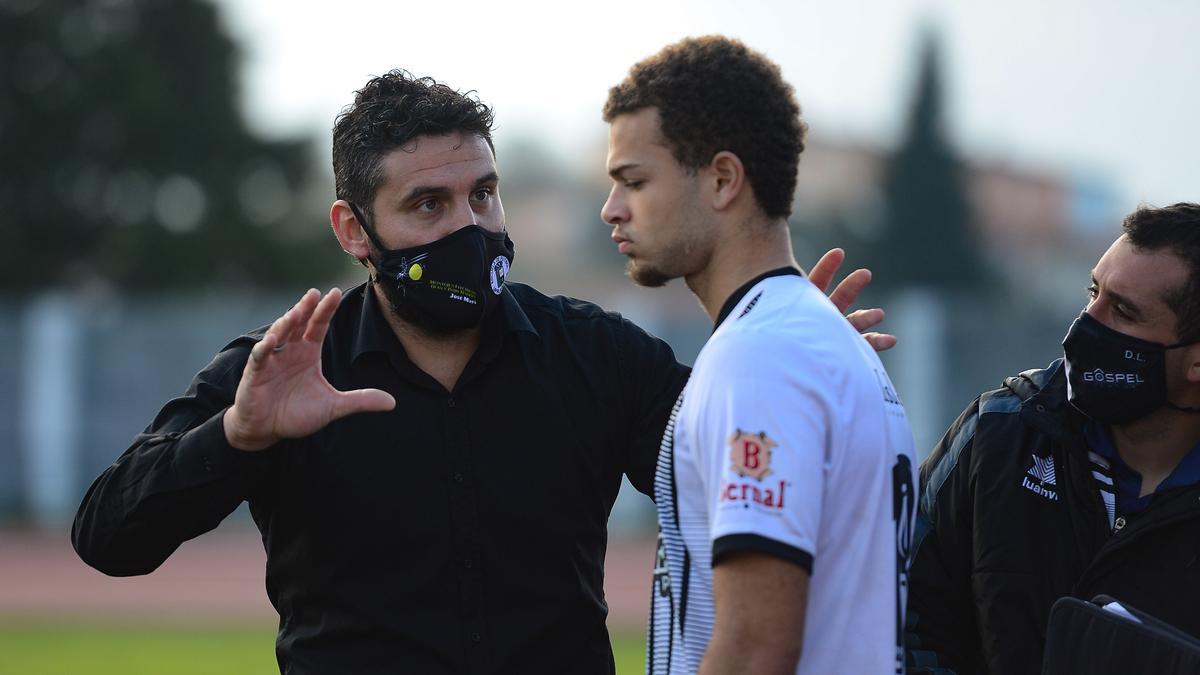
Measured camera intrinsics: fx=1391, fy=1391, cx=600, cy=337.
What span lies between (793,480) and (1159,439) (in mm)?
1636

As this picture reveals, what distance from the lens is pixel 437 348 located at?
12.6 feet

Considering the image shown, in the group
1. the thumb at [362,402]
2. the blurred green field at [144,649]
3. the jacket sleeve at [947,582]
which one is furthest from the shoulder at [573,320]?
the blurred green field at [144,649]

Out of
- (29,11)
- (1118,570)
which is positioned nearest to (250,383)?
(1118,570)

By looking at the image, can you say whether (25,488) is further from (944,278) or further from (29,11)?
(944,278)

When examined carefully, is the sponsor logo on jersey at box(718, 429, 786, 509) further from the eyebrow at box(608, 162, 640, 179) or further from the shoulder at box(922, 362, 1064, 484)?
the shoulder at box(922, 362, 1064, 484)

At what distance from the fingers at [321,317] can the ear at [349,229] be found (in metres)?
0.65

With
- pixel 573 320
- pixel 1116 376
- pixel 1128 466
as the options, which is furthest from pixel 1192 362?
pixel 573 320

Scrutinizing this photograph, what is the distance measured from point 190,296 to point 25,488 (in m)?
12.1

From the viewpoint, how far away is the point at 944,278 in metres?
43.7

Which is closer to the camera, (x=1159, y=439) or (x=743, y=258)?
(x=743, y=258)

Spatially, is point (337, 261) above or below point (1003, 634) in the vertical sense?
above

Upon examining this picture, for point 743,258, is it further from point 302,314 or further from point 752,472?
point 302,314

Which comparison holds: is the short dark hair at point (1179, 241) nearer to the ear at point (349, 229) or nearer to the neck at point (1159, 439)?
the neck at point (1159, 439)

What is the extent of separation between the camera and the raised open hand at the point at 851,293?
3.76 meters
